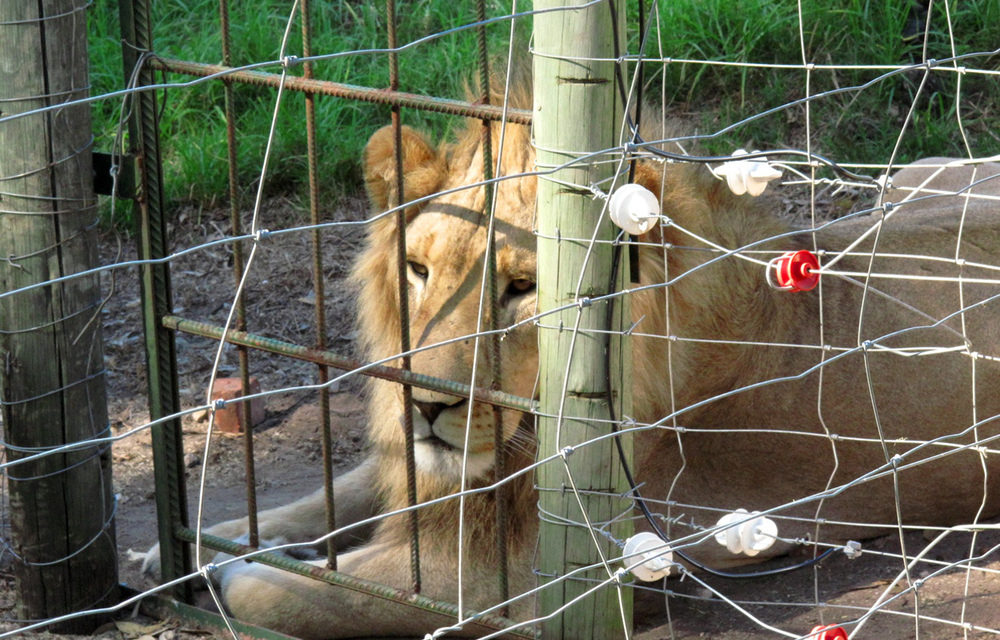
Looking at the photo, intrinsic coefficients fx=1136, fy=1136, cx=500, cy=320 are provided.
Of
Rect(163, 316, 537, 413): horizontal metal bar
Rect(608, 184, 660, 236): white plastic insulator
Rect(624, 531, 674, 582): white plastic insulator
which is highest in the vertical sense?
Rect(608, 184, 660, 236): white plastic insulator

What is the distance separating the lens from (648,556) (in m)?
1.93

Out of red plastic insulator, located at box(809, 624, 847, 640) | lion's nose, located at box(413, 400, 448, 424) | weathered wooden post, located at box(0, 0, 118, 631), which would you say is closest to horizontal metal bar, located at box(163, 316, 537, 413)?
lion's nose, located at box(413, 400, 448, 424)

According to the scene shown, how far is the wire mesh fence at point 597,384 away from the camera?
1.96 m

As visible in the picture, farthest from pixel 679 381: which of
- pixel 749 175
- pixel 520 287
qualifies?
pixel 749 175

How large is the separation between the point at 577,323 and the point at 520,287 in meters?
0.61

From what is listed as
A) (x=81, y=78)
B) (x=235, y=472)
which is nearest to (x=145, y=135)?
(x=81, y=78)

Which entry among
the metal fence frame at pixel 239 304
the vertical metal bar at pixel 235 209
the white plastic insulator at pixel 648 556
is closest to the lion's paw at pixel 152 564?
the metal fence frame at pixel 239 304

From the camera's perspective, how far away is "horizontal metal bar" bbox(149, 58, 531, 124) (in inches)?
82.0

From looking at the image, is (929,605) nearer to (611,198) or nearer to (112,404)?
(611,198)

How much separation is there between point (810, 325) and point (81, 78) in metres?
1.90

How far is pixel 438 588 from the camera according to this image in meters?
2.83

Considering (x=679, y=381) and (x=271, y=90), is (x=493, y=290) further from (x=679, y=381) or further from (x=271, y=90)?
(x=271, y=90)

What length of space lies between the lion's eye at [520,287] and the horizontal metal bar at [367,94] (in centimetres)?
46

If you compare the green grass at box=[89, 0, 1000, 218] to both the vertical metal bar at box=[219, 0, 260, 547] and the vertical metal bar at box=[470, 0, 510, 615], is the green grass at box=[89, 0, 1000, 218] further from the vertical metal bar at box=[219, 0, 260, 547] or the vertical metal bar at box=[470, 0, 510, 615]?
the vertical metal bar at box=[470, 0, 510, 615]
